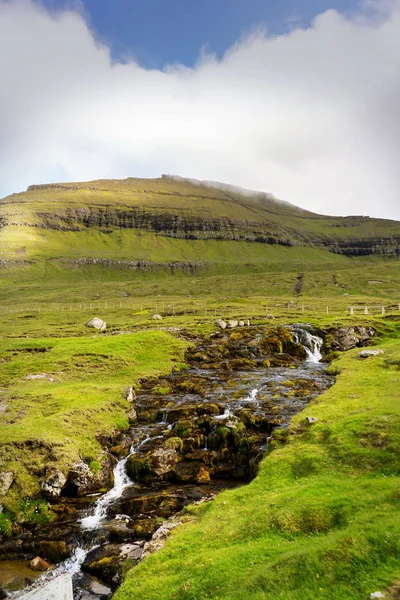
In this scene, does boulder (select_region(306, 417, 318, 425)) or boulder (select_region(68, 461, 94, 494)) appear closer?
boulder (select_region(68, 461, 94, 494))

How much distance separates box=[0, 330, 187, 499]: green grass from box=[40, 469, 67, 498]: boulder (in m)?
0.64

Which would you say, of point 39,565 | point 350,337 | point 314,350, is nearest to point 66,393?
point 39,565

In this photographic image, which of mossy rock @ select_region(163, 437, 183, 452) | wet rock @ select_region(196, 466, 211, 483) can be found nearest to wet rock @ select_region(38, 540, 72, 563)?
wet rock @ select_region(196, 466, 211, 483)

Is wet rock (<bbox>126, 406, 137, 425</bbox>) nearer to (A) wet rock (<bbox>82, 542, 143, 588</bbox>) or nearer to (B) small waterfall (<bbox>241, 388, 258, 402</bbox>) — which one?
(B) small waterfall (<bbox>241, 388, 258, 402</bbox>)

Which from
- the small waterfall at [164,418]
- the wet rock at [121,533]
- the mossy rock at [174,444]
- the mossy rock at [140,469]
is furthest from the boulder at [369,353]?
the wet rock at [121,533]

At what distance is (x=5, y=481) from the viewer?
28750 millimetres

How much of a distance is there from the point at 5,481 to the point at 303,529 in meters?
22.4

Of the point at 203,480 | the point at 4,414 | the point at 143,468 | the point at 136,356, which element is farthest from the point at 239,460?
the point at 136,356

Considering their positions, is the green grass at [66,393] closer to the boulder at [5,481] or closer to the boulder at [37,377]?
the boulder at [37,377]

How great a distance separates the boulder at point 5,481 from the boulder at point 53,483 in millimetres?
2279

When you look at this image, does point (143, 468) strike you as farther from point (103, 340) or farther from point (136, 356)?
point (103, 340)

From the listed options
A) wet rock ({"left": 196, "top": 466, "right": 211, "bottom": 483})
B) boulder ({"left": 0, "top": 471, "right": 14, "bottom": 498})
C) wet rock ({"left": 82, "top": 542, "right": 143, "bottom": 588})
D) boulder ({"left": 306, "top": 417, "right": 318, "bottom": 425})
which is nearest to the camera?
wet rock ({"left": 82, "top": 542, "right": 143, "bottom": 588})

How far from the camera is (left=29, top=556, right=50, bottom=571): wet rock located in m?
22.8

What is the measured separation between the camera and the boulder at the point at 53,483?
29.1m
